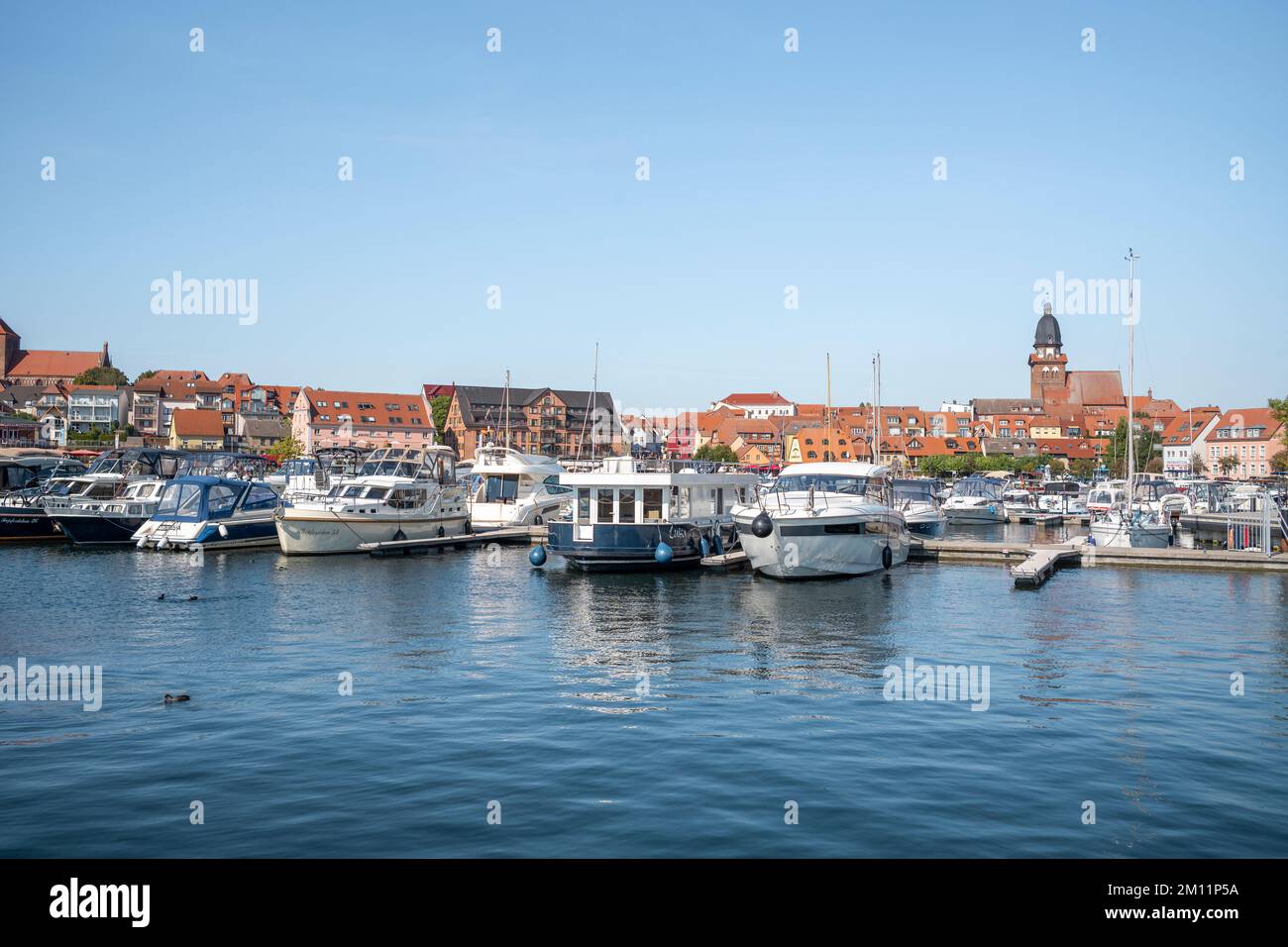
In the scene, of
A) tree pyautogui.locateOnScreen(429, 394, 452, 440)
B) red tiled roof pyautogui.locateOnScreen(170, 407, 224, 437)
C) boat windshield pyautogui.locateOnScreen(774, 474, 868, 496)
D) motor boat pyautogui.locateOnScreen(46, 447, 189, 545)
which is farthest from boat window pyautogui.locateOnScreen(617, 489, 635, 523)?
tree pyautogui.locateOnScreen(429, 394, 452, 440)

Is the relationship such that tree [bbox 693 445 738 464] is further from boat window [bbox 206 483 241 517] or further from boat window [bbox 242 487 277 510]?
boat window [bbox 206 483 241 517]

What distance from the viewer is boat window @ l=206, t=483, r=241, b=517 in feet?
166

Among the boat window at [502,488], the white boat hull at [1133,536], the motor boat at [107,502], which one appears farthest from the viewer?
the boat window at [502,488]

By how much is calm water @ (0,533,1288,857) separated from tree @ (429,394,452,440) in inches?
5874

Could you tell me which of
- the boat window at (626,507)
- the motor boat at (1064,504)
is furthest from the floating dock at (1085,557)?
the motor boat at (1064,504)

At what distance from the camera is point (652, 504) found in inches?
1606

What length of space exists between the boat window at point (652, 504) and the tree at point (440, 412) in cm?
14425

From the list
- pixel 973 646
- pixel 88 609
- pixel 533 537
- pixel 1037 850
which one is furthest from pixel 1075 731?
pixel 533 537

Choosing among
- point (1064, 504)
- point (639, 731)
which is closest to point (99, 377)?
point (1064, 504)

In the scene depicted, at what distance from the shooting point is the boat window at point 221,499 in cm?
5066

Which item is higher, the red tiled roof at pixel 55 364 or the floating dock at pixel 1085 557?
the red tiled roof at pixel 55 364

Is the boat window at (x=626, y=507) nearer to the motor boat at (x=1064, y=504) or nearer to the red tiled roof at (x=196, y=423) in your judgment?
the motor boat at (x=1064, y=504)
